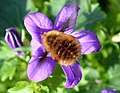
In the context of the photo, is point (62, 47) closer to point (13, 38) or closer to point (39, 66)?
point (39, 66)

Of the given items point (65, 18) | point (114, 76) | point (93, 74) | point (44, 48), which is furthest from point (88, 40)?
point (114, 76)

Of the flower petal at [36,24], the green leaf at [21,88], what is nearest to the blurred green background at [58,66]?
the green leaf at [21,88]

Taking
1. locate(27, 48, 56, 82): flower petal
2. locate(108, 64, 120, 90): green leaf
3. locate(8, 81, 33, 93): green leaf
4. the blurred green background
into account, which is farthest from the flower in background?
locate(108, 64, 120, 90): green leaf

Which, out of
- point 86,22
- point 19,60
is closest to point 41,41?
point 19,60

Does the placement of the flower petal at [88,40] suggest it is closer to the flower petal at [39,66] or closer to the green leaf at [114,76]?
the flower petal at [39,66]

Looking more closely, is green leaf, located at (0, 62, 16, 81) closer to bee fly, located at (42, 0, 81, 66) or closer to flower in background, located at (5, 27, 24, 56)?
flower in background, located at (5, 27, 24, 56)

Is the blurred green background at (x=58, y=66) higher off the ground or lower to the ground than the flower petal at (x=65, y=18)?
lower
